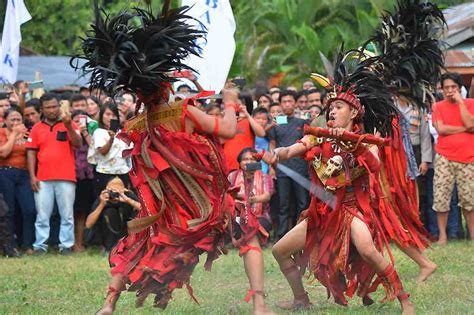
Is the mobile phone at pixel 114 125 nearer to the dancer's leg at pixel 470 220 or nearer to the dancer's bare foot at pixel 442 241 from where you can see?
the dancer's bare foot at pixel 442 241

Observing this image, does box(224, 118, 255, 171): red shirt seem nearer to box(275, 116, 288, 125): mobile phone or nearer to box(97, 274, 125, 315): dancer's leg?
box(275, 116, 288, 125): mobile phone

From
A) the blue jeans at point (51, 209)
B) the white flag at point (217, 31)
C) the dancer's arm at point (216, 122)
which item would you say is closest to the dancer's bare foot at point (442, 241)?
the white flag at point (217, 31)

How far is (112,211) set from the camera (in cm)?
1274

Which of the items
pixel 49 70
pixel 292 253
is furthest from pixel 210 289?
pixel 49 70

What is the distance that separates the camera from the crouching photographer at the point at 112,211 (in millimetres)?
12539

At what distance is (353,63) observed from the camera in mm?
7762

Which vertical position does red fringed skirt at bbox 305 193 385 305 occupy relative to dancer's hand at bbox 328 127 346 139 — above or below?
below

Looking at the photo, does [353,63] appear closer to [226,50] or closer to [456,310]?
[456,310]

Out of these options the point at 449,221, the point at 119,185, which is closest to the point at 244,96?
the point at 119,185

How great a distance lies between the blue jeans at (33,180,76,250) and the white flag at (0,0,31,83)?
6.39ft

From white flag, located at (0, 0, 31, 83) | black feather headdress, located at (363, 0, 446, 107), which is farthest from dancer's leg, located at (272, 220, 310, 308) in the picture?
white flag, located at (0, 0, 31, 83)

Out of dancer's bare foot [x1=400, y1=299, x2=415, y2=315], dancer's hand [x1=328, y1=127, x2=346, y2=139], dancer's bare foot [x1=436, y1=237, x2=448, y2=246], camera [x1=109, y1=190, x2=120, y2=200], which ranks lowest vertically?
dancer's bare foot [x1=436, y1=237, x2=448, y2=246]

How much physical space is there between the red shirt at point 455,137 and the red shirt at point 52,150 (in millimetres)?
4389

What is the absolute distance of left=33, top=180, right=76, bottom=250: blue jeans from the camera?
42.2ft
